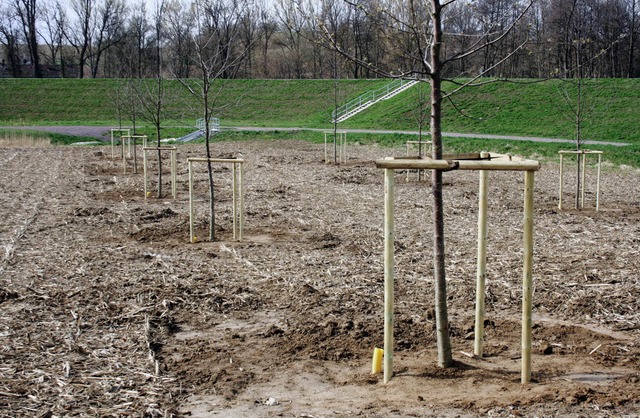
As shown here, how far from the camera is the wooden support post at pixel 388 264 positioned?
5566mm

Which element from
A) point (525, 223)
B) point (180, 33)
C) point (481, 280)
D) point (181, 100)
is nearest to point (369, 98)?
point (181, 100)

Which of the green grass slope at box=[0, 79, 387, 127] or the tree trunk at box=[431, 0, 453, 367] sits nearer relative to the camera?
the tree trunk at box=[431, 0, 453, 367]

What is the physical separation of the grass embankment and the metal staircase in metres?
1.42

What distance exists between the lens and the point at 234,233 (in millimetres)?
11680

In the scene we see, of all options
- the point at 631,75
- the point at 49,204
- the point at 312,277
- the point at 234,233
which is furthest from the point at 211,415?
the point at 631,75

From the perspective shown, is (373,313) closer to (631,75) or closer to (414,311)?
(414,311)

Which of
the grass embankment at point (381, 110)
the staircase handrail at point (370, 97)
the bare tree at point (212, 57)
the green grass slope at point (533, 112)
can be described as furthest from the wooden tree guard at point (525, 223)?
the staircase handrail at point (370, 97)

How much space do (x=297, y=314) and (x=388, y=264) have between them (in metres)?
2.28

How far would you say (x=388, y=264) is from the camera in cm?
565

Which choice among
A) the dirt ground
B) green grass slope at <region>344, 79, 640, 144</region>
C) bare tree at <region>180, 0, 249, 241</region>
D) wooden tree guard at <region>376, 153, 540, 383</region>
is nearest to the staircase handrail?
green grass slope at <region>344, 79, 640, 144</region>

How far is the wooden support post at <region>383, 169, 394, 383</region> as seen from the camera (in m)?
5.57

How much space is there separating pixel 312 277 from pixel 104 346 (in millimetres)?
3217

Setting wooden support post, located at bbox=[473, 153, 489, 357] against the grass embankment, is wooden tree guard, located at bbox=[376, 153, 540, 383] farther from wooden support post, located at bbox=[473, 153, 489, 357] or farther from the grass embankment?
the grass embankment

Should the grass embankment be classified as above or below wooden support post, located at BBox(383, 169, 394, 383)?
Result: above
